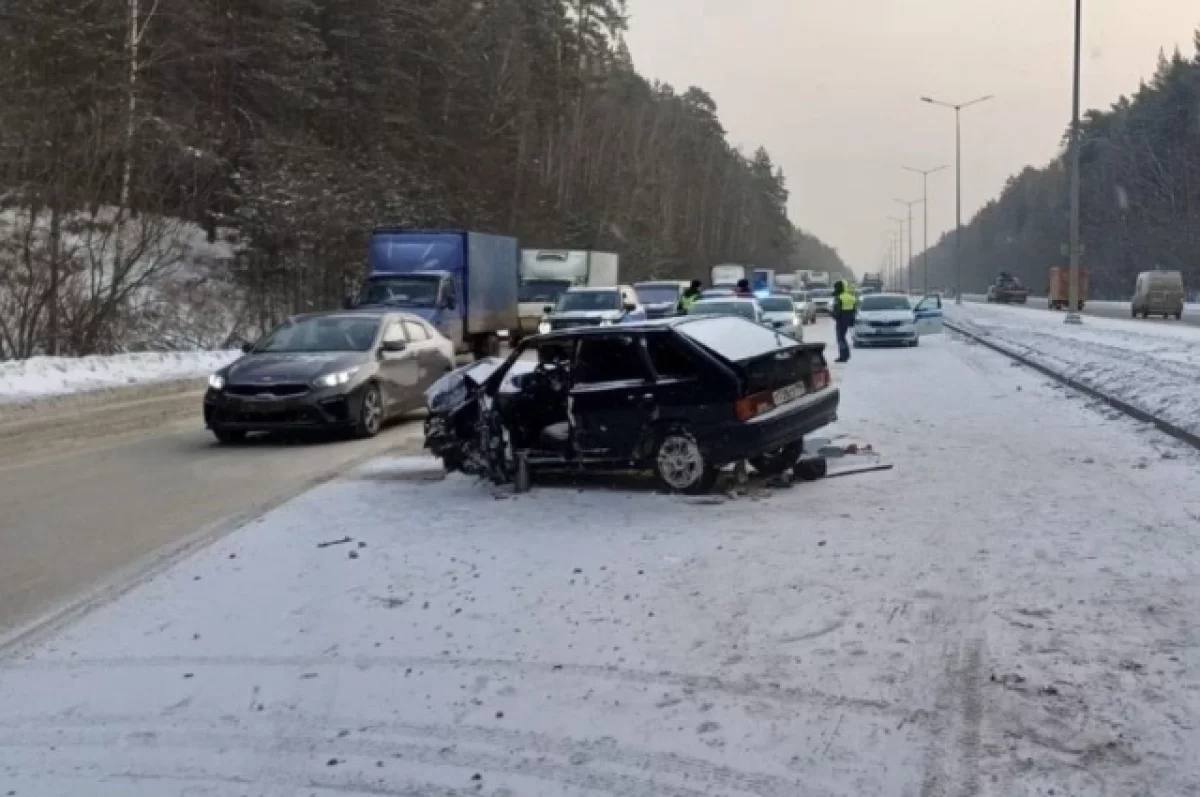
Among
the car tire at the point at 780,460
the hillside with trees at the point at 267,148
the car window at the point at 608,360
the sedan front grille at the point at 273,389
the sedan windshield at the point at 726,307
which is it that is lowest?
the car tire at the point at 780,460

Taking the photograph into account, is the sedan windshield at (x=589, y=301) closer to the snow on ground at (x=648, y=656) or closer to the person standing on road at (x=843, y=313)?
the person standing on road at (x=843, y=313)

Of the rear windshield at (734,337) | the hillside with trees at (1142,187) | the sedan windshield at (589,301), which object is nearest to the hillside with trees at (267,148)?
the sedan windshield at (589,301)

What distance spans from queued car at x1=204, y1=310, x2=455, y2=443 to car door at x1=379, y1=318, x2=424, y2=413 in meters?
0.01

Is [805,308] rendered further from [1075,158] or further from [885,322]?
Answer: [885,322]

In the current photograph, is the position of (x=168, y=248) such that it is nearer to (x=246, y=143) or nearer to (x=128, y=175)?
(x=128, y=175)

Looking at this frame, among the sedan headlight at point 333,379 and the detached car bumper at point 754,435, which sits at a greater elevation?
the sedan headlight at point 333,379

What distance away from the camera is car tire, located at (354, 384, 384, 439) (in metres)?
14.0

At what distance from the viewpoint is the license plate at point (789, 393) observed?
32.2 feet

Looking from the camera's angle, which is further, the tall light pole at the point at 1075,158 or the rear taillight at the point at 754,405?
the tall light pole at the point at 1075,158

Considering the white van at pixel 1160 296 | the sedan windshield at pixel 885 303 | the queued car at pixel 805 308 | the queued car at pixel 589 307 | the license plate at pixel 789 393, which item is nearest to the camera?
the license plate at pixel 789 393

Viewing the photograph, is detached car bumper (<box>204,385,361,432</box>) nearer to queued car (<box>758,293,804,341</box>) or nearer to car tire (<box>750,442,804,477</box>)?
car tire (<box>750,442,804,477</box>)

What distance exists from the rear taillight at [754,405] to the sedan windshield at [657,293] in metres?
28.6

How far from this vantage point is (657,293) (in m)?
39.3

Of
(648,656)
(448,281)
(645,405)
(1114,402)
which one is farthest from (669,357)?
(448,281)
